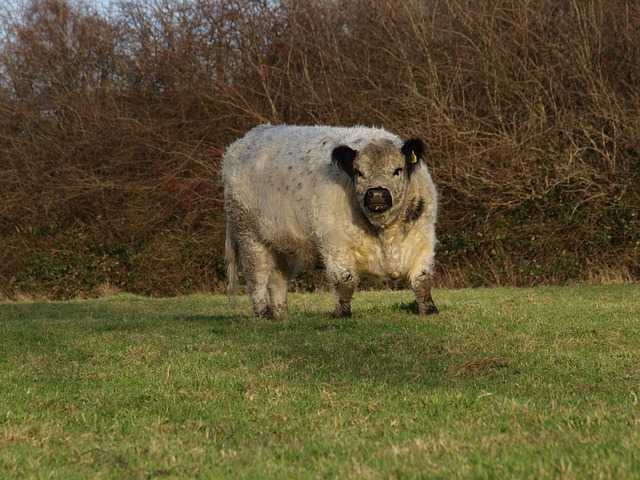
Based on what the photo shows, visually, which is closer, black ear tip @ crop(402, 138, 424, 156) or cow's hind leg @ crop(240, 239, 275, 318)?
black ear tip @ crop(402, 138, 424, 156)

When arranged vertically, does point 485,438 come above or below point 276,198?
below

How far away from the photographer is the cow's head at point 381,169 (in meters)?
10.7

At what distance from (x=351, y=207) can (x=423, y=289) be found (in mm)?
1302

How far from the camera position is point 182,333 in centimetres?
1023

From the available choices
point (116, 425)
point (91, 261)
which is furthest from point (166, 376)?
point (91, 261)

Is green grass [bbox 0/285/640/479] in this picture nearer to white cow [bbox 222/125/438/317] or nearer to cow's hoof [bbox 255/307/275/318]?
white cow [bbox 222/125/438/317]

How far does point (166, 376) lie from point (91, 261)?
17990 mm

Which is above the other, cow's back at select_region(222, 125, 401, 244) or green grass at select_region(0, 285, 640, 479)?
cow's back at select_region(222, 125, 401, 244)

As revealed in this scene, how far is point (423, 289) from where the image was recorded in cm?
1093

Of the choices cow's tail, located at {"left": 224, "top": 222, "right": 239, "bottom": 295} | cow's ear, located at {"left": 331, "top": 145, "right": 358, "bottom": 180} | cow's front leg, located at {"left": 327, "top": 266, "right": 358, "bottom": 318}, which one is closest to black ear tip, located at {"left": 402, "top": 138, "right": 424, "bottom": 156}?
cow's ear, located at {"left": 331, "top": 145, "right": 358, "bottom": 180}

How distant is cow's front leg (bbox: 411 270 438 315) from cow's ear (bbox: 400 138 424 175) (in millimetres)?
1237

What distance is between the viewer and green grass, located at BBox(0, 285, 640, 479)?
450 cm

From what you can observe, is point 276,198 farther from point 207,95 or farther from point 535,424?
point 207,95

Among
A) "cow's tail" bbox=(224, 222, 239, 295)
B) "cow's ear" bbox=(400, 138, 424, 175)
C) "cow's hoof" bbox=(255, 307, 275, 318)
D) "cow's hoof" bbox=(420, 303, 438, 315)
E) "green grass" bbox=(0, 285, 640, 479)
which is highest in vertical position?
"cow's ear" bbox=(400, 138, 424, 175)
